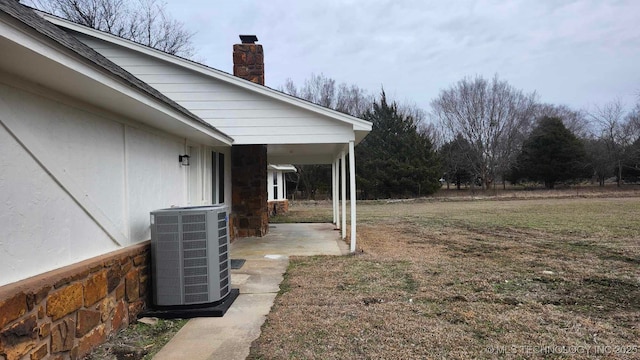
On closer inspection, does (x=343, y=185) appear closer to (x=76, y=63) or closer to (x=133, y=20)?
(x=76, y=63)

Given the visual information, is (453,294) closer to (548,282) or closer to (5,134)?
(548,282)

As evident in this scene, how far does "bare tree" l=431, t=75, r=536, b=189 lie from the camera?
1522 inches

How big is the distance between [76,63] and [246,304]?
3.11 meters

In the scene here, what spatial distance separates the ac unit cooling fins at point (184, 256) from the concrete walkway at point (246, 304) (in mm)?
322

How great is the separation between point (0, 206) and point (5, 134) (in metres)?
0.47

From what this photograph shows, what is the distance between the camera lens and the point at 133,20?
830 inches

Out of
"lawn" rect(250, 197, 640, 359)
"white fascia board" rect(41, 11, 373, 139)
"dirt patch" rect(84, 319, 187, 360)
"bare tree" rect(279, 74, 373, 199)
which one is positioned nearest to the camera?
"dirt patch" rect(84, 319, 187, 360)

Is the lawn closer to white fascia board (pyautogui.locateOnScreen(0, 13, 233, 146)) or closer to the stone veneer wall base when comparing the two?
the stone veneer wall base

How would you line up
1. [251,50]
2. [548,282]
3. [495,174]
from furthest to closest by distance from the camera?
1. [495,174]
2. [251,50]
3. [548,282]

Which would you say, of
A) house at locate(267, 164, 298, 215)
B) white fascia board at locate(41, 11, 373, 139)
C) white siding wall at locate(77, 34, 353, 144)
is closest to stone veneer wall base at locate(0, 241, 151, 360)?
white siding wall at locate(77, 34, 353, 144)

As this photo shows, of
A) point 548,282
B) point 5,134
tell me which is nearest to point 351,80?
point 548,282

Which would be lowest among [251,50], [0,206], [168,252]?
[168,252]

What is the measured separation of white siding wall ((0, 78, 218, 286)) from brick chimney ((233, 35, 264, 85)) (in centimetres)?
573

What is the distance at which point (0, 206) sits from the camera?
2607 mm
